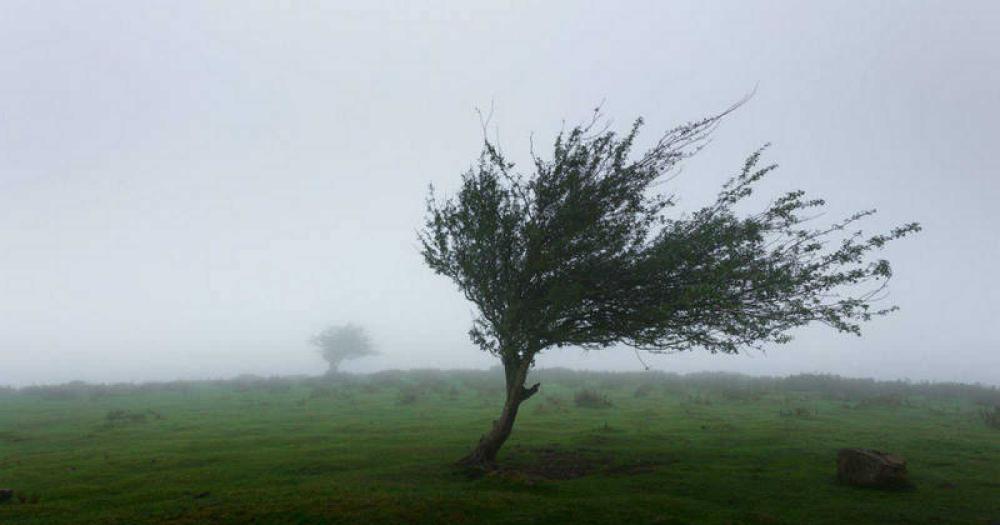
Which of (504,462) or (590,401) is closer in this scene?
(504,462)

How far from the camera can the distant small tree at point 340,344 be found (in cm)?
11956

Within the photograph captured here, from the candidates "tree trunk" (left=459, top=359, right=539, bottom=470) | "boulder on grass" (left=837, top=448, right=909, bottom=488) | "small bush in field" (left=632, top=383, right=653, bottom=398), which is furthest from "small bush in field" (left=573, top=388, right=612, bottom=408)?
"boulder on grass" (left=837, top=448, right=909, bottom=488)

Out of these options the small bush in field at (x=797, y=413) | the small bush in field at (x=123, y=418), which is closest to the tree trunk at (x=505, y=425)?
the small bush in field at (x=797, y=413)

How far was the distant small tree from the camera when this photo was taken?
11956cm

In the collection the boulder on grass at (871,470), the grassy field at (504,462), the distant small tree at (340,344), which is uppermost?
the distant small tree at (340,344)

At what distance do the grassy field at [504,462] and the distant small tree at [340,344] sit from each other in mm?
69470

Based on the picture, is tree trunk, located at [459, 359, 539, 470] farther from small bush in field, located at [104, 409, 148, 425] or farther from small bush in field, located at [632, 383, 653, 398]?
small bush in field, located at [632, 383, 653, 398]

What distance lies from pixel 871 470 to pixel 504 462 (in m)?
12.9

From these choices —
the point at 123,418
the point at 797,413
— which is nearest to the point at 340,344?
the point at 123,418

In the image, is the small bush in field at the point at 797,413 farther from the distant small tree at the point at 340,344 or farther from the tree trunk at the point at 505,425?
the distant small tree at the point at 340,344

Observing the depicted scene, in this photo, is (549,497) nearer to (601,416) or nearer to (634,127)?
(634,127)

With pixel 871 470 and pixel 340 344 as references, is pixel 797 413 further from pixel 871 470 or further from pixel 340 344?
A: pixel 340 344

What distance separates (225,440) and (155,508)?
48.0ft

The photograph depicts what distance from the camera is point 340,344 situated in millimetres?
119562
